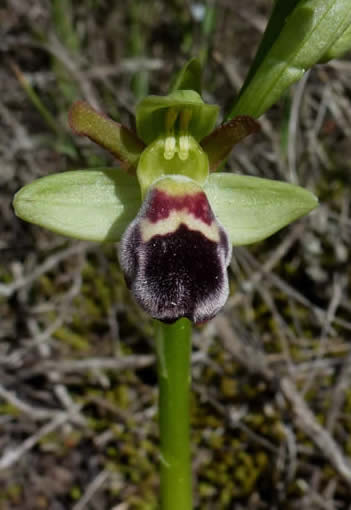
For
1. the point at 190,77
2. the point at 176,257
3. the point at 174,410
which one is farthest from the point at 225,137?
the point at 174,410

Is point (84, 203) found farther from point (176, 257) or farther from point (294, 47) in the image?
point (294, 47)

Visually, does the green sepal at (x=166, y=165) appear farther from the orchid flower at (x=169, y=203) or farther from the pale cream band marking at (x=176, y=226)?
the pale cream band marking at (x=176, y=226)

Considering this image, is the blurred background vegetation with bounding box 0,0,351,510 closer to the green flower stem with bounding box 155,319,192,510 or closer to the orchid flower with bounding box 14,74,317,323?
the green flower stem with bounding box 155,319,192,510

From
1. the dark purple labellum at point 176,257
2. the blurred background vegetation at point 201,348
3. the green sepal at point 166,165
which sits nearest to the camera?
the dark purple labellum at point 176,257

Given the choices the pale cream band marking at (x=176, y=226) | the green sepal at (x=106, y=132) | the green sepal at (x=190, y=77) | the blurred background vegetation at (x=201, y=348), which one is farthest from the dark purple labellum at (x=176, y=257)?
the blurred background vegetation at (x=201, y=348)

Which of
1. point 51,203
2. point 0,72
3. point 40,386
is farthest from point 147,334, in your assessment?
point 0,72

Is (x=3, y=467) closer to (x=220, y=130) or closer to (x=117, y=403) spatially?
(x=117, y=403)
